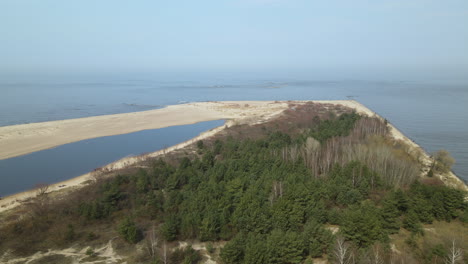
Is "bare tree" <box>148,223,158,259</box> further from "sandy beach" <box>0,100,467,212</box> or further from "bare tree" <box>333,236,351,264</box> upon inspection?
"sandy beach" <box>0,100,467,212</box>

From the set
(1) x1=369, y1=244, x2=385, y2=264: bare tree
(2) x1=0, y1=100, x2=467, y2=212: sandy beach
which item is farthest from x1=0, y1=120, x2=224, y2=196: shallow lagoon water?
Answer: (1) x1=369, y1=244, x2=385, y2=264: bare tree

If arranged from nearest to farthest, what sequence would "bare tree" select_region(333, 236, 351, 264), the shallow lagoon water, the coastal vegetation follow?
"bare tree" select_region(333, 236, 351, 264), the coastal vegetation, the shallow lagoon water

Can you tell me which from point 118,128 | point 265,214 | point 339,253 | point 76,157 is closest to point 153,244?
point 265,214

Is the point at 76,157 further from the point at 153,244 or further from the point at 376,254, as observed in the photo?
the point at 376,254

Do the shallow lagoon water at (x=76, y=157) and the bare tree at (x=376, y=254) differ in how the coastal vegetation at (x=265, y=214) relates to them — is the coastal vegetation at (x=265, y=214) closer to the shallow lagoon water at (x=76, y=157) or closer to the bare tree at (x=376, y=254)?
the bare tree at (x=376, y=254)

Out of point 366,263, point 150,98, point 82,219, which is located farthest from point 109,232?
point 150,98

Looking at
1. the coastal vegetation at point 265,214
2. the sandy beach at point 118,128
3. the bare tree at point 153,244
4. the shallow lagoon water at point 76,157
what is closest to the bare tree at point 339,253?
the coastal vegetation at point 265,214

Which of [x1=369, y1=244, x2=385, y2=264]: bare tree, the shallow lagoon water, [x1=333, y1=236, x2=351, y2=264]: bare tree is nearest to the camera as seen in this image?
[x1=369, y1=244, x2=385, y2=264]: bare tree
